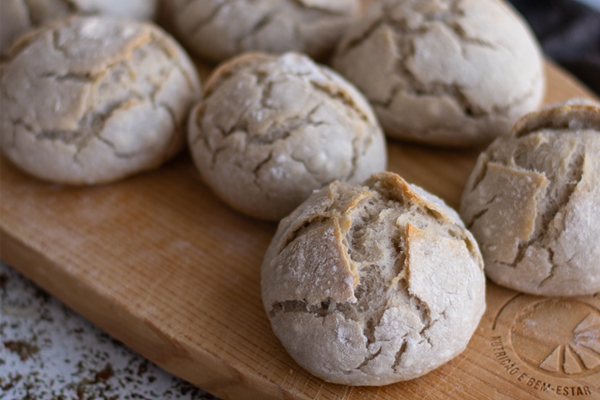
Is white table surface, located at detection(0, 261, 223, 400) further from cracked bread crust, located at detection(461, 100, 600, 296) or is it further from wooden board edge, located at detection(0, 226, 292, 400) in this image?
cracked bread crust, located at detection(461, 100, 600, 296)

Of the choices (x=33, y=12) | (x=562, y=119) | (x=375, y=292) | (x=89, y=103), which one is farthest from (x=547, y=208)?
(x=33, y=12)

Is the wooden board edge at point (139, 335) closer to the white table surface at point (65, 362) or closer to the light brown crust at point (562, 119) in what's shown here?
the white table surface at point (65, 362)

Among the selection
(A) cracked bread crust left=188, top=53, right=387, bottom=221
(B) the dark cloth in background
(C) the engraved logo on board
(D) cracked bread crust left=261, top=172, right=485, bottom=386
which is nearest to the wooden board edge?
(D) cracked bread crust left=261, top=172, right=485, bottom=386

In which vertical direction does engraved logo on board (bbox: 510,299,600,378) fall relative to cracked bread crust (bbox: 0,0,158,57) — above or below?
below

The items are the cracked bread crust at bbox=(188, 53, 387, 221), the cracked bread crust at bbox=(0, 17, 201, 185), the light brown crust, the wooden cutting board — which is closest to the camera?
the wooden cutting board

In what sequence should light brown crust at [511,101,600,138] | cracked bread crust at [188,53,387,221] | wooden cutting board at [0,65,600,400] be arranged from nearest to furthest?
wooden cutting board at [0,65,600,400], light brown crust at [511,101,600,138], cracked bread crust at [188,53,387,221]

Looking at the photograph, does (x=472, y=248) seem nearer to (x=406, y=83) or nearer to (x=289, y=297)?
(x=289, y=297)
